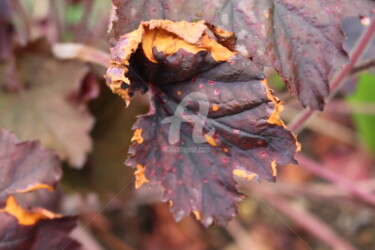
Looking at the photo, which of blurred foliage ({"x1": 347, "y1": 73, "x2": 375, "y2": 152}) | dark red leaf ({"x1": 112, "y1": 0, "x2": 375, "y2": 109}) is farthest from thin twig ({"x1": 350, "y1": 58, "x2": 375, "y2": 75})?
blurred foliage ({"x1": 347, "y1": 73, "x2": 375, "y2": 152})

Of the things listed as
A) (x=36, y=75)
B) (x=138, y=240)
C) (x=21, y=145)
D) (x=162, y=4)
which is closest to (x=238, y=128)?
(x=162, y=4)

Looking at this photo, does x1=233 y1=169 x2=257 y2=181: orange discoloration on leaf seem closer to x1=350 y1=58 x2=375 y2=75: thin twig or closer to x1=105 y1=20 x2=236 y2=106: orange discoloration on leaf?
x1=105 y1=20 x2=236 y2=106: orange discoloration on leaf

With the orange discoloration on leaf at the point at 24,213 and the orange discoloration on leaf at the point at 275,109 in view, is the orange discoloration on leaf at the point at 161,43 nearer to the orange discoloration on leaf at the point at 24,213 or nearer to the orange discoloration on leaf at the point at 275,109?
Result: the orange discoloration on leaf at the point at 275,109

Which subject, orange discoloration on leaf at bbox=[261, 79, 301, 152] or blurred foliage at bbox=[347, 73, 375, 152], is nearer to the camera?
orange discoloration on leaf at bbox=[261, 79, 301, 152]

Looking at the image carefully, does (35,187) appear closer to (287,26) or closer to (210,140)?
(210,140)

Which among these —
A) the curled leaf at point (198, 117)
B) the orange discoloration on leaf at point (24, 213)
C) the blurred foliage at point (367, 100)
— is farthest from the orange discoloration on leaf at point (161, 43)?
the blurred foliage at point (367, 100)
